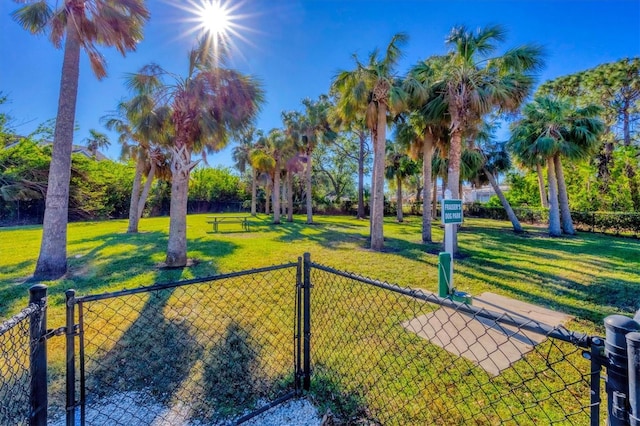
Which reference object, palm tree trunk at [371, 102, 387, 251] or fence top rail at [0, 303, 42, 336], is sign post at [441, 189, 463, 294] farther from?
fence top rail at [0, 303, 42, 336]

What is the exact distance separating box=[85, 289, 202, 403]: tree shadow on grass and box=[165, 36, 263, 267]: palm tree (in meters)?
3.23

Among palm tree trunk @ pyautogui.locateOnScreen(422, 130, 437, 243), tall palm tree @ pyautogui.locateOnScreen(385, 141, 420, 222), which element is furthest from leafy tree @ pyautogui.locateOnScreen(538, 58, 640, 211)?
palm tree trunk @ pyautogui.locateOnScreen(422, 130, 437, 243)

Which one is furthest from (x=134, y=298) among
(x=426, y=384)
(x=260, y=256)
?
(x=426, y=384)

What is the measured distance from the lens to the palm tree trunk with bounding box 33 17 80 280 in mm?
5938

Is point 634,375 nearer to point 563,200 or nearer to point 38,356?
point 38,356

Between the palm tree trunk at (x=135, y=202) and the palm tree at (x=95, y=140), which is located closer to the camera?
the palm tree trunk at (x=135, y=202)

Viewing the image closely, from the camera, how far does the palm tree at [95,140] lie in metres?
25.2

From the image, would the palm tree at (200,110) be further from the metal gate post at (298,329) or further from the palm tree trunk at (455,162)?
the palm tree trunk at (455,162)

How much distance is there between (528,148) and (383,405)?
14.2 metres

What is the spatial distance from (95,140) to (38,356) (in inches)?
1263

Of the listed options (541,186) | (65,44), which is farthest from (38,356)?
(541,186)

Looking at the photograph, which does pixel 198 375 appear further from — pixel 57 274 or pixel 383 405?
pixel 57 274

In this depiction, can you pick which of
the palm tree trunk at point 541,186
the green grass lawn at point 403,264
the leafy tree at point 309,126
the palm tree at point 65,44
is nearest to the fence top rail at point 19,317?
the green grass lawn at point 403,264

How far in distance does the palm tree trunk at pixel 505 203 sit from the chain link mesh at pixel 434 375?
12809 millimetres
